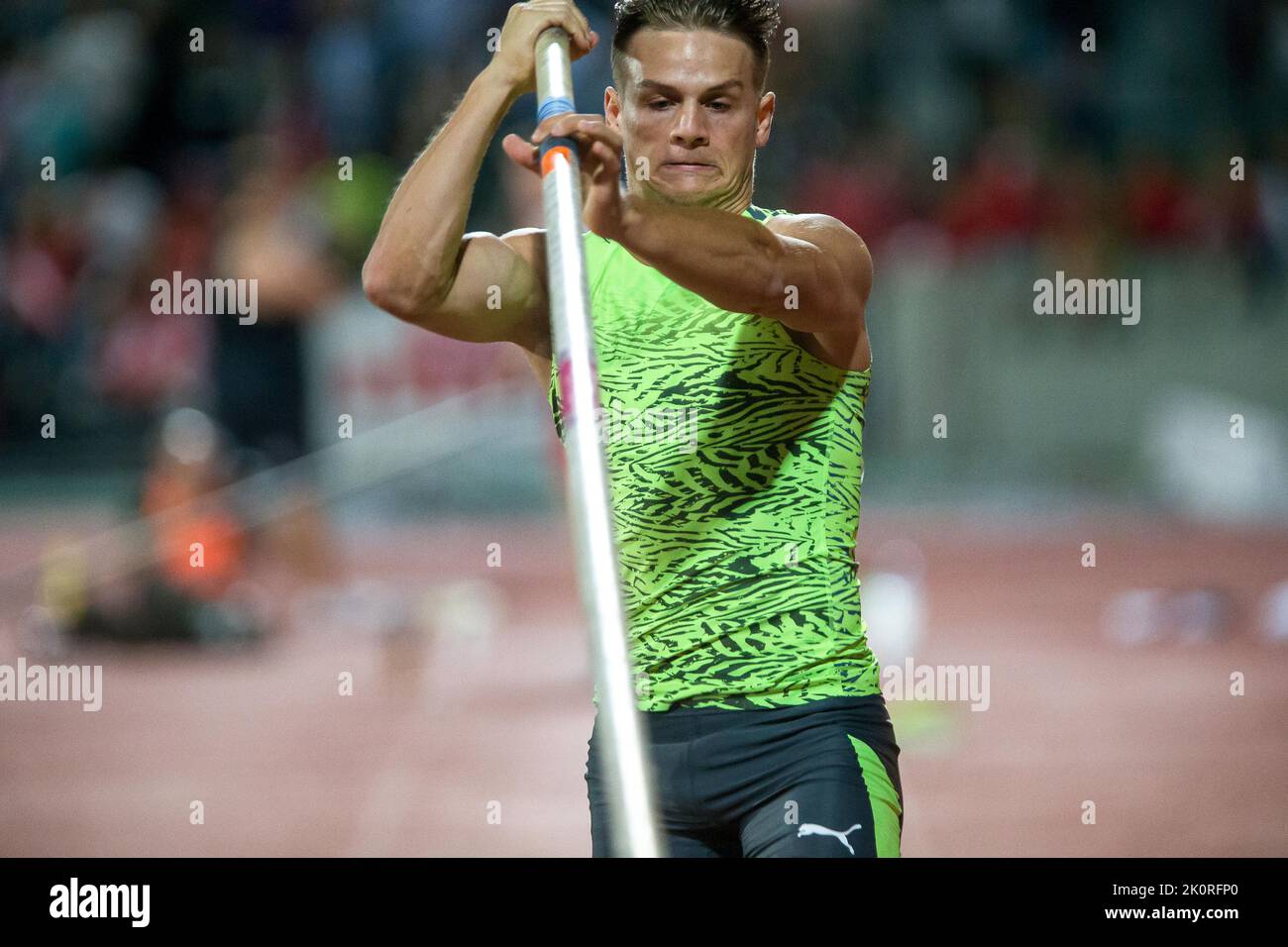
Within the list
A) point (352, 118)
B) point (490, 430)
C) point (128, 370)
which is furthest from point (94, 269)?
point (490, 430)

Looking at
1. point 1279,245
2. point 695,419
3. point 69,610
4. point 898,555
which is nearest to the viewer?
point 695,419

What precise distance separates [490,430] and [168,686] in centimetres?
500

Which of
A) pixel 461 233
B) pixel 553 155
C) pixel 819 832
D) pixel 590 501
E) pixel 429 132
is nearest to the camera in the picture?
pixel 590 501

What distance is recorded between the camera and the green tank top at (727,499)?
2447mm

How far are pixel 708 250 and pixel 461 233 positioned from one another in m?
0.43

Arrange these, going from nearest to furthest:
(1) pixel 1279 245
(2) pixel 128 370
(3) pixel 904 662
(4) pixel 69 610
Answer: (3) pixel 904 662 → (4) pixel 69 610 → (1) pixel 1279 245 → (2) pixel 128 370

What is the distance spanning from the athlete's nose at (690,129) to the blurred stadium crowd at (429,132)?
893 centimetres

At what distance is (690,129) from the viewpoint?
2570 mm

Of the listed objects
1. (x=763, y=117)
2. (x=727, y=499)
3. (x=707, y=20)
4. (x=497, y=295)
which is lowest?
(x=727, y=499)

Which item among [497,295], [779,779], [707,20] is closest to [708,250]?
[497,295]

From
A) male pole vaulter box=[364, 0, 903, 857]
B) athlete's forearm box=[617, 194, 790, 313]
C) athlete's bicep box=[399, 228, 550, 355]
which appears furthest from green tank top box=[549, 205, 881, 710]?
athlete's forearm box=[617, 194, 790, 313]

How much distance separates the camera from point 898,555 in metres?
9.16

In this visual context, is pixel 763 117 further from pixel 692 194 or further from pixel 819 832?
pixel 819 832

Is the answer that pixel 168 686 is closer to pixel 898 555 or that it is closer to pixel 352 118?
pixel 898 555
